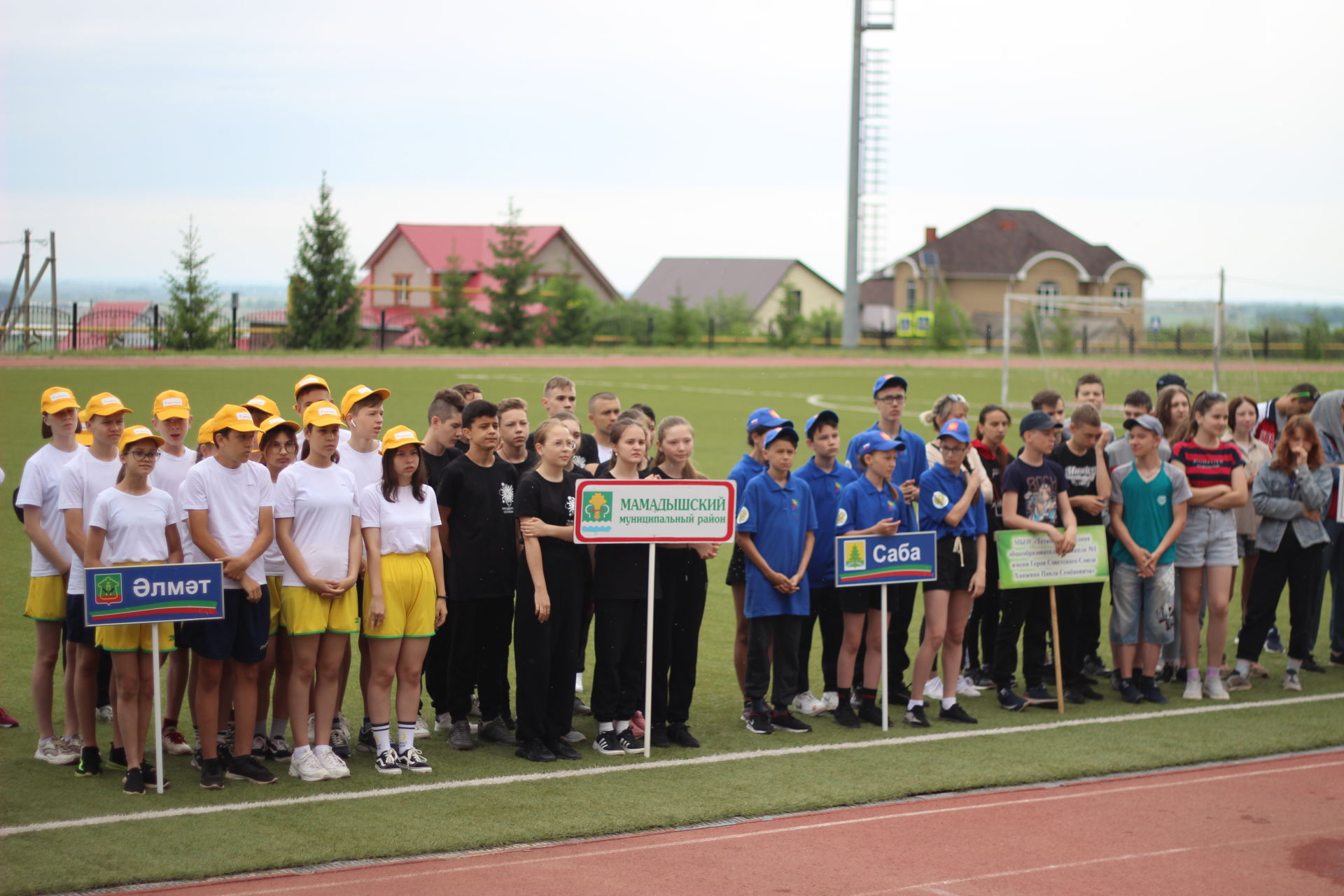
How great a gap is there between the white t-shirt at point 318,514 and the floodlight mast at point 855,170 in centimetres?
4439

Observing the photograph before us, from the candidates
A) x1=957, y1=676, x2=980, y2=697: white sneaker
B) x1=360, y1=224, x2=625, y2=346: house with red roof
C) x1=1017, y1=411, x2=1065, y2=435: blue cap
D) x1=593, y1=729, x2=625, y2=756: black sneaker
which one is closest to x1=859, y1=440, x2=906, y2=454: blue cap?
x1=1017, y1=411, x2=1065, y2=435: blue cap

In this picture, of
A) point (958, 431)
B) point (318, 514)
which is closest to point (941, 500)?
point (958, 431)

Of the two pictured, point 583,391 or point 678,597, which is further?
point 583,391

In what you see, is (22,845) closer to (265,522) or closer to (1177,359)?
(265,522)

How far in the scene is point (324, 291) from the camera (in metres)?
44.5

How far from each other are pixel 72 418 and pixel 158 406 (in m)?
0.46

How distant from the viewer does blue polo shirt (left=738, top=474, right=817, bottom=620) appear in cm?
847

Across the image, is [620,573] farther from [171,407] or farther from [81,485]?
[81,485]

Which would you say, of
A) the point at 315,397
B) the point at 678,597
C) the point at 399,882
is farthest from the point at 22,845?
the point at 678,597

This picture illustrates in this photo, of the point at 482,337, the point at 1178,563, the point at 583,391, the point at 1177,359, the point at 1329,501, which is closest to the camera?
the point at 1178,563

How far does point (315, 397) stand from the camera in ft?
27.1

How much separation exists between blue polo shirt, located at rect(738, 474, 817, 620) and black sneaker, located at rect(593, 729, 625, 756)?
1114mm

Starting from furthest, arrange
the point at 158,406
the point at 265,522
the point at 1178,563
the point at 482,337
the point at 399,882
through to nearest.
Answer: the point at 482,337 < the point at 1178,563 < the point at 158,406 < the point at 265,522 < the point at 399,882

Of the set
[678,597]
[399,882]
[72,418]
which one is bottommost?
[399,882]
